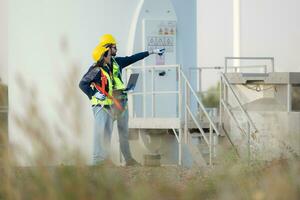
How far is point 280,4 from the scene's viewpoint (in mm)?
24594

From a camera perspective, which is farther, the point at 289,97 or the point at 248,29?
the point at 248,29

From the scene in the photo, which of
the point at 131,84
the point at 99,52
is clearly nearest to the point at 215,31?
the point at 131,84

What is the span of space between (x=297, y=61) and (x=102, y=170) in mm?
16647

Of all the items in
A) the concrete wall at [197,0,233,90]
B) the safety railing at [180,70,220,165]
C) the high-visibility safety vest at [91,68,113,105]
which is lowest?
the safety railing at [180,70,220,165]

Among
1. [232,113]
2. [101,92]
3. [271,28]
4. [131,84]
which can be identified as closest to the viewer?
[101,92]

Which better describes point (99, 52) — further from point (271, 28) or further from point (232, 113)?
point (271, 28)

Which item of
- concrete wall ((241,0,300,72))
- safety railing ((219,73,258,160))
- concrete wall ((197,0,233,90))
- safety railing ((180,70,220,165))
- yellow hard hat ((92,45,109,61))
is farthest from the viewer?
concrete wall ((197,0,233,90))

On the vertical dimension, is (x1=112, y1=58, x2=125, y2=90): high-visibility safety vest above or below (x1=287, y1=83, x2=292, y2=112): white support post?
above

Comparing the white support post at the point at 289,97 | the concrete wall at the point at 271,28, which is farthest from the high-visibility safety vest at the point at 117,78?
the concrete wall at the point at 271,28

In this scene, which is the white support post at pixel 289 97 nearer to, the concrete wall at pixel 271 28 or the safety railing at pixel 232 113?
the safety railing at pixel 232 113

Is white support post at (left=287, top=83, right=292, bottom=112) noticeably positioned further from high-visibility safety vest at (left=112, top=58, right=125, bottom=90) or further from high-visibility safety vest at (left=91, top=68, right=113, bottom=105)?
high-visibility safety vest at (left=91, top=68, right=113, bottom=105)

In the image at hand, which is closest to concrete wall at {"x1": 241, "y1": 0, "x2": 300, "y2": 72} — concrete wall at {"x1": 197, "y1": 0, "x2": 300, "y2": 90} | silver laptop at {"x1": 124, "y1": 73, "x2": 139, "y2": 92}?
concrete wall at {"x1": 197, "y1": 0, "x2": 300, "y2": 90}

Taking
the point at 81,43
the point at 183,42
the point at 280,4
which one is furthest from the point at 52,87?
the point at 280,4

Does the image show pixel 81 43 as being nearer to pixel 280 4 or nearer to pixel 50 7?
pixel 50 7
